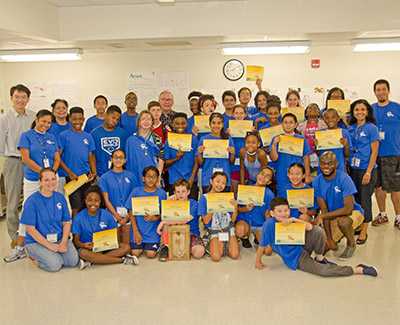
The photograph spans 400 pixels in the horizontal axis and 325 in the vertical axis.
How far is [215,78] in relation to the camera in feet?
22.8

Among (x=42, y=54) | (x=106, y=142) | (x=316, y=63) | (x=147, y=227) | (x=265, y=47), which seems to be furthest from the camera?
(x=316, y=63)

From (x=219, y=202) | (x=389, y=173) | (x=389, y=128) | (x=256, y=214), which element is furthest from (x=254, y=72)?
(x=219, y=202)

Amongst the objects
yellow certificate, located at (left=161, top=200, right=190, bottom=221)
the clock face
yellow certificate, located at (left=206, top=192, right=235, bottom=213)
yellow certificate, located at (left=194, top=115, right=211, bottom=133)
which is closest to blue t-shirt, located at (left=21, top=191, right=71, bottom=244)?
yellow certificate, located at (left=161, top=200, right=190, bottom=221)

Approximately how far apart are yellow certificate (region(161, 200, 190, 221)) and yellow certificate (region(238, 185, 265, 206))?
21.2 inches

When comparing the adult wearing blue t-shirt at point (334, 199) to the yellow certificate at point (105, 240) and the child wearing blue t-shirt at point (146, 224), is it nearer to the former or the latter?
the child wearing blue t-shirt at point (146, 224)

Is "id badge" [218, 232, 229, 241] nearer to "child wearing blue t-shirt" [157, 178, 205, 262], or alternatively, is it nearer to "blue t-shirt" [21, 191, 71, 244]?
"child wearing blue t-shirt" [157, 178, 205, 262]

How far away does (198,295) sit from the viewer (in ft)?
10.9

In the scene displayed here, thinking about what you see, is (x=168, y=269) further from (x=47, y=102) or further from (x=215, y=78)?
(x=47, y=102)

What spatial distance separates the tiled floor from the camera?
2984 millimetres

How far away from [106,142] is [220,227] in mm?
1587

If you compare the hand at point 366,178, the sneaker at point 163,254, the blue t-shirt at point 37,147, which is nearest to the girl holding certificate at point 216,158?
the sneaker at point 163,254

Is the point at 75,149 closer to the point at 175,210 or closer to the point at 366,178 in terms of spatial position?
the point at 175,210

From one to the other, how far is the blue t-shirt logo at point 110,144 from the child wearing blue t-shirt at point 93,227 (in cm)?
72

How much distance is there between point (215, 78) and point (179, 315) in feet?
15.3
